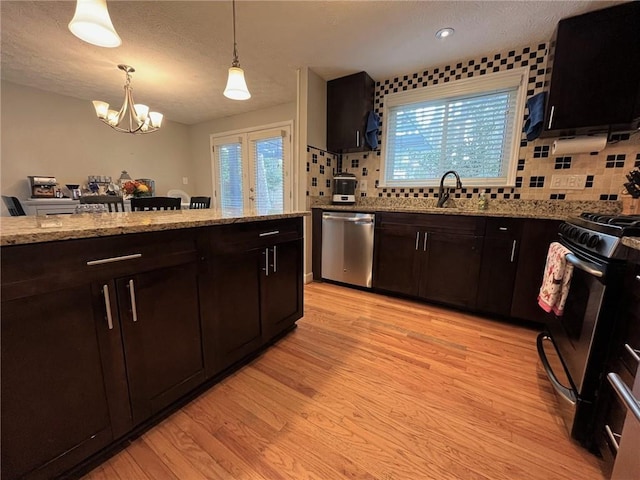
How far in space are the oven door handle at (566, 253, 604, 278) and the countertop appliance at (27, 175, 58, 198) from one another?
17.2ft

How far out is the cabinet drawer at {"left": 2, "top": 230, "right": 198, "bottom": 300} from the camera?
68 centimetres

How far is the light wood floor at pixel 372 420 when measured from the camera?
3.14 ft

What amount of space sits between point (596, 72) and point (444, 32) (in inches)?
43.2

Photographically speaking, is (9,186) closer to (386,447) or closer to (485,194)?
(386,447)

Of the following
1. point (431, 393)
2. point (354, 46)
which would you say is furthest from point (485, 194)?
point (431, 393)

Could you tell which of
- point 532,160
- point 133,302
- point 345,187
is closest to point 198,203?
point 345,187

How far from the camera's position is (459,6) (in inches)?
69.0

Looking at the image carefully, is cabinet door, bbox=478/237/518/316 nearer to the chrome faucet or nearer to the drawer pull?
the chrome faucet

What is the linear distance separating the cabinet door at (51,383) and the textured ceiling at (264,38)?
216 centimetres

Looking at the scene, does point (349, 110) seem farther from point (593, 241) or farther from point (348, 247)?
point (593, 241)

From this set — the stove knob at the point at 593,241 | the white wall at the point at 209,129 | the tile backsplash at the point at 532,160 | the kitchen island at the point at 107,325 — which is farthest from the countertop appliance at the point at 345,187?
the stove knob at the point at 593,241

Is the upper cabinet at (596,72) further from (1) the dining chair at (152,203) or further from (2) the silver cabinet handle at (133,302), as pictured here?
(1) the dining chair at (152,203)

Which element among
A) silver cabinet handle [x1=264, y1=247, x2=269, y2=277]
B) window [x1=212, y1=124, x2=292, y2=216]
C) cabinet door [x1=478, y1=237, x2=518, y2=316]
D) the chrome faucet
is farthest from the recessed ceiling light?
window [x1=212, y1=124, x2=292, y2=216]

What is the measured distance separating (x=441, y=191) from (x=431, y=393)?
6.21ft
